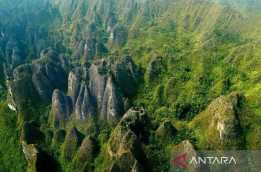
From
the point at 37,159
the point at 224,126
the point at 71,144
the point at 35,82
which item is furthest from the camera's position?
the point at 35,82

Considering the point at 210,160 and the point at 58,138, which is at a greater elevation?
the point at 58,138

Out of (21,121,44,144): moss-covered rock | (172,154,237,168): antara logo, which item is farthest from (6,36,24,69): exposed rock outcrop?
(172,154,237,168): antara logo

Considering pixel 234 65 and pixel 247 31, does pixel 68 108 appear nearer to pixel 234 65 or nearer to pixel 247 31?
pixel 234 65

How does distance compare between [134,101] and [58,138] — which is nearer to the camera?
[58,138]

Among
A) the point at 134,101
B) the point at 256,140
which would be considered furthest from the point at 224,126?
the point at 134,101

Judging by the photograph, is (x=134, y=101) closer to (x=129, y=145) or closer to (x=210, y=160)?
(x=129, y=145)

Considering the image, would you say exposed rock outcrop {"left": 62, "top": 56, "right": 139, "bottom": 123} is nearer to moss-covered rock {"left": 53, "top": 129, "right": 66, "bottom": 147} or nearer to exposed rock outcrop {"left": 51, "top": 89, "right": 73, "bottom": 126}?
exposed rock outcrop {"left": 51, "top": 89, "right": 73, "bottom": 126}

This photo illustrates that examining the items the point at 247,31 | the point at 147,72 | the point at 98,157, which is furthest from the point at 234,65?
the point at 98,157

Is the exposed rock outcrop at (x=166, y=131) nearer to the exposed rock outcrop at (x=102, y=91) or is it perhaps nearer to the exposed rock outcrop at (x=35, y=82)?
the exposed rock outcrop at (x=102, y=91)
